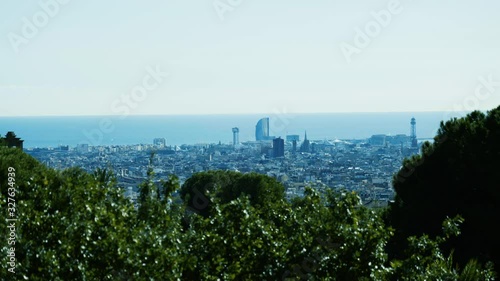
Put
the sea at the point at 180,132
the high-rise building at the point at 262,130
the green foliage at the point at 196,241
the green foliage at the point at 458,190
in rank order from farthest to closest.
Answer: the high-rise building at the point at 262,130 < the sea at the point at 180,132 < the green foliage at the point at 458,190 < the green foliage at the point at 196,241

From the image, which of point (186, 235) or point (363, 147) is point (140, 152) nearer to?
point (363, 147)

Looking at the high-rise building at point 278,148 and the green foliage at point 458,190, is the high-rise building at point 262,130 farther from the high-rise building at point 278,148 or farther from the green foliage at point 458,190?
the green foliage at point 458,190

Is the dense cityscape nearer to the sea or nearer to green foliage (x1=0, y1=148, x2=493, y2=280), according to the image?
the sea

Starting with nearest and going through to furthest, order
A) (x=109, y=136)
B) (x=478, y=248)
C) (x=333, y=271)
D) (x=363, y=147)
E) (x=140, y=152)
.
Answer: (x=333, y=271) → (x=478, y=248) → (x=140, y=152) → (x=363, y=147) → (x=109, y=136)

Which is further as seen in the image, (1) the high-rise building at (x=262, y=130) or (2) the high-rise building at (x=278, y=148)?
(1) the high-rise building at (x=262, y=130)

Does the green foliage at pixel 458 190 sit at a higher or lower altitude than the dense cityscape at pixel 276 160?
higher

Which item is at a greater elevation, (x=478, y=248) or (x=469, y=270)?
(x=469, y=270)

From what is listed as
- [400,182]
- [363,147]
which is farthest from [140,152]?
[400,182]

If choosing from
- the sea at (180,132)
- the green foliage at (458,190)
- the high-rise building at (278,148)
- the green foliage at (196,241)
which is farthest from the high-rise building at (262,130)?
the green foliage at (196,241)

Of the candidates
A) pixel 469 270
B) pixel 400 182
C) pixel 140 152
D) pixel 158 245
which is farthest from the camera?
pixel 140 152
